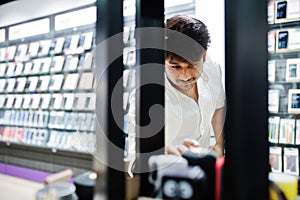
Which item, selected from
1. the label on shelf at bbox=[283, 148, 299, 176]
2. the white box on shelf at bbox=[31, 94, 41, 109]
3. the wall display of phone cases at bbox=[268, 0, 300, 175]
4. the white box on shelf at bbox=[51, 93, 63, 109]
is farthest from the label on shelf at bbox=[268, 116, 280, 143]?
the white box on shelf at bbox=[31, 94, 41, 109]

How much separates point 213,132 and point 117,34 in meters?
0.77

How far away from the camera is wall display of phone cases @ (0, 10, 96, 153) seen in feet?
8.15

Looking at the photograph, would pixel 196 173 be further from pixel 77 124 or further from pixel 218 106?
pixel 77 124

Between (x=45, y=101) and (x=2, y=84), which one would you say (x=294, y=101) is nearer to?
(x=45, y=101)

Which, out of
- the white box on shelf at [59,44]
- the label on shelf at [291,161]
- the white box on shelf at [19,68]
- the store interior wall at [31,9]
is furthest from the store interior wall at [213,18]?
the white box on shelf at [19,68]

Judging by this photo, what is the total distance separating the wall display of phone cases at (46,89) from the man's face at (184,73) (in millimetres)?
1146

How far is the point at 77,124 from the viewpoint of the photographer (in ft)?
8.24

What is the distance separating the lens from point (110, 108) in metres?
0.70

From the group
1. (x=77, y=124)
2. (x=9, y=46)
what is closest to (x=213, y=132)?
(x=77, y=124)

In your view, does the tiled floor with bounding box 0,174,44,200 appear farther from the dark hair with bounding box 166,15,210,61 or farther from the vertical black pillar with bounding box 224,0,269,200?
the vertical black pillar with bounding box 224,0,269,200

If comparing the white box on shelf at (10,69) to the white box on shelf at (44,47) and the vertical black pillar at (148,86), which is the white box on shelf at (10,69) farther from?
the vertical black pillar at (148,86)

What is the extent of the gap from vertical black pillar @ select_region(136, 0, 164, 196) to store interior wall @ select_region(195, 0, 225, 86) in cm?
44

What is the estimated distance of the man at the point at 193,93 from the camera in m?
1.24

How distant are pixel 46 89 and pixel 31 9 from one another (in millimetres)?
787
